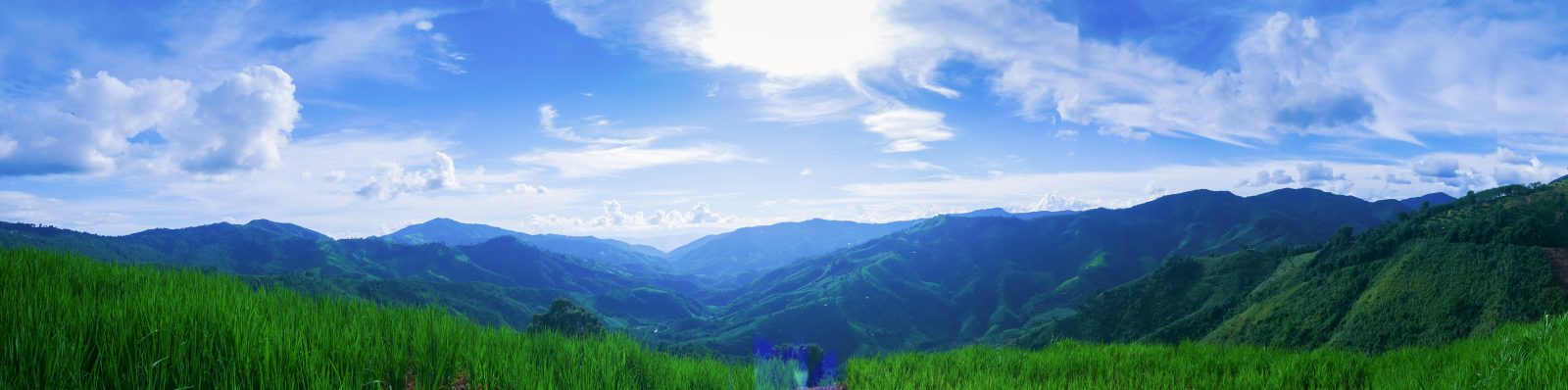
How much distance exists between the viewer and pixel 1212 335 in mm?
139375

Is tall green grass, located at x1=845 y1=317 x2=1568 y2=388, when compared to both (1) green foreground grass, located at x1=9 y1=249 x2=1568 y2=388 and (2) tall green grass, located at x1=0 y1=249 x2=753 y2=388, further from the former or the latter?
(2) tall green grass, located at x1=0 y1=249 x2=753 y2=388

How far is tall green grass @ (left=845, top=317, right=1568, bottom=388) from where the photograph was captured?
7.71 meters

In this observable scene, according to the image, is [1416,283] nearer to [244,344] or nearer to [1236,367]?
[1236,367]

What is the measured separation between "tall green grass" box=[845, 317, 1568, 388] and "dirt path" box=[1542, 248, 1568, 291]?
94754 millimetres

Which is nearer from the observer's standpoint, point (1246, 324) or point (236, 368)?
point (236, 368)

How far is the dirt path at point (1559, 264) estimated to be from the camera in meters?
72.7

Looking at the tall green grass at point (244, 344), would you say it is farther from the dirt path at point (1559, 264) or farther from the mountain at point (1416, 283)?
the dirt path at point (1559, 264)

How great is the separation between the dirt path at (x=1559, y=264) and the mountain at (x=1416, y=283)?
0.71ft

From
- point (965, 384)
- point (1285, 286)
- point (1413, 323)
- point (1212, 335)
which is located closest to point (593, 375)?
point (965, 384)

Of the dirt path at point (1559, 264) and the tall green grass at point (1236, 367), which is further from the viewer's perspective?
the dirt path at point (1559, 264)

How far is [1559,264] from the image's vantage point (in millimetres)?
82500

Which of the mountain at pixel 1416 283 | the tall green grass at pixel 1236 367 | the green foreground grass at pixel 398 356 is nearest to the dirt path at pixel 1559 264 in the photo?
the mountain at pixel 1416 283

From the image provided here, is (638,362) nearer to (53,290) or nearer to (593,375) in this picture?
(593,375)

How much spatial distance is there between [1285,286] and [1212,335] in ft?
93.4
